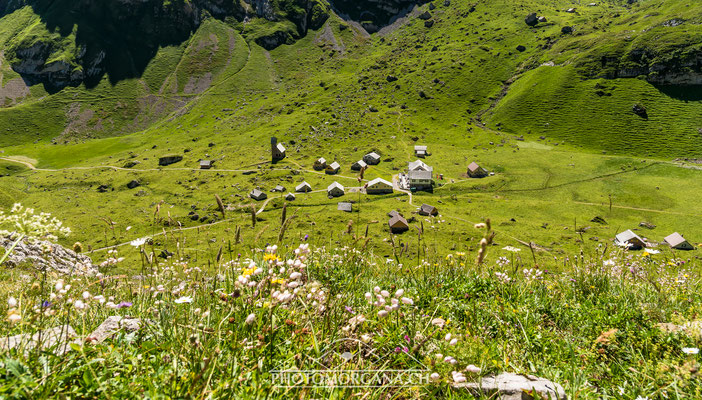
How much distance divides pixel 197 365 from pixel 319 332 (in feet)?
5.29

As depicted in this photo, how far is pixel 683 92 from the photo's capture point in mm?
151125

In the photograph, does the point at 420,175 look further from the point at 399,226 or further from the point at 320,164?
the point at 320,164

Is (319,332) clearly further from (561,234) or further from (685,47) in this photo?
(685,47)

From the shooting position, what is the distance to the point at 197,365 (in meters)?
2.81

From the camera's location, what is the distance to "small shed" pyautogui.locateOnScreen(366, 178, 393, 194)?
337ft

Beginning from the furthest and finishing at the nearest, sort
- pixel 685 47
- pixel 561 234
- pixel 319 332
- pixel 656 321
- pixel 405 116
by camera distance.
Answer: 1. pixel 405 116
2. pixel 685 47
3. pixel 561 234
4. pixel 656 321
5. pixel 319 332

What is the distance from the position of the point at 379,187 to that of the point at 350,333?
329ft

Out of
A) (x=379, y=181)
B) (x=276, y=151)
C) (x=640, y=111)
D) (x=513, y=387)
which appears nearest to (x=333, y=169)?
(x=379, y=181)

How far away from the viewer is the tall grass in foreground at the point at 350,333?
9.20 feet

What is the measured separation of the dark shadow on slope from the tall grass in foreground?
691 ft

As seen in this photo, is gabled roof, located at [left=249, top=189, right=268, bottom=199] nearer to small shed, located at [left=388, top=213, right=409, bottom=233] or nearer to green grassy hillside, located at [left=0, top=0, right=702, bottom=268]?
green grassy hillside, located at [left=0, top=0, right=702, bottom=268]

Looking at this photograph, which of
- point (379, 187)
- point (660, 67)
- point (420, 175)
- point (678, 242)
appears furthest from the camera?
point (660, 67)

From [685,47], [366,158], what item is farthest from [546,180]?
Answer: [685,47]

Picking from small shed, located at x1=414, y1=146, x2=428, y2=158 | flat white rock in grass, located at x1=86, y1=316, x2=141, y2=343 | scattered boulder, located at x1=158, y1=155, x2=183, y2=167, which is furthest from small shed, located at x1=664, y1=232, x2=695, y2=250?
scattered boulder, located at x1=158, y1=155, x2=183, y2=167
